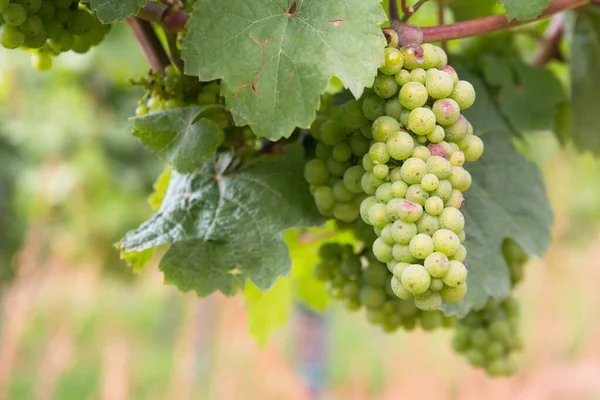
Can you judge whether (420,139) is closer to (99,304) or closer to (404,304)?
(404,304)

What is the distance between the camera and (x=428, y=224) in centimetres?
59

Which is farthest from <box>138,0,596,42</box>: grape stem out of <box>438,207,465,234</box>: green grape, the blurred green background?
the blurred green background

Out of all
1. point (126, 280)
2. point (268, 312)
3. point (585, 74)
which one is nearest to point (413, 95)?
point (585, 74)

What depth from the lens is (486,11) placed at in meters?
1.06

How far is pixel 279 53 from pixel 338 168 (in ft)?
0.60

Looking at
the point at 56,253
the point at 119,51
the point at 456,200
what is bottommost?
the point at 56,253

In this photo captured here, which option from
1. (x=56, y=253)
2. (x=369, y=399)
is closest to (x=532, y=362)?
(x=369, y=399)

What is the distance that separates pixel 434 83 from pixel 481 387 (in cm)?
407

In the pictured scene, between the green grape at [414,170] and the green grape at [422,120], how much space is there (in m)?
0.03

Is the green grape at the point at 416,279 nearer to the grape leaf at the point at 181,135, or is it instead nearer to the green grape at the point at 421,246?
the green grape at the point at 421,246

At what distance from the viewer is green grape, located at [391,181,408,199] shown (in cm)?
61

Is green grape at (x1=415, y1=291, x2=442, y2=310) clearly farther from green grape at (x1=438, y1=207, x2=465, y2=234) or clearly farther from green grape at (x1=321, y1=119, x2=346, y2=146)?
green grape at (x1=321, y1=119, x2=346, y2=146)

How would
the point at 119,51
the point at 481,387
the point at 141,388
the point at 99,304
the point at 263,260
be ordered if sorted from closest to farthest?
the point at 263,260
the point at 119,51
the point at 481,387
the point at 141,388
the point at 99,304

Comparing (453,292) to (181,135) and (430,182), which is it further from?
(181,135)
